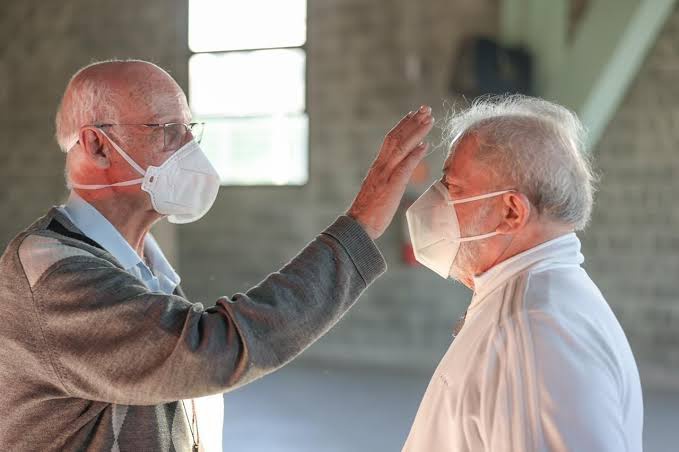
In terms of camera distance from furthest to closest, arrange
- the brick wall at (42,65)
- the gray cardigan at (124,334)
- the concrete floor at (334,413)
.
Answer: the brick wall at (42,65), the concrete floor at (334,413), the gray cardigan at (124,334)

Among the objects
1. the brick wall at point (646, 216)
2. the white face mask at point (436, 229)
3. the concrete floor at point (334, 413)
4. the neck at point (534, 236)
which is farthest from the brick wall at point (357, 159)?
the neck at point (534, 236)

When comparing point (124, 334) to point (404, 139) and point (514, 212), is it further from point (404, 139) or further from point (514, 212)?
point (514, 212)

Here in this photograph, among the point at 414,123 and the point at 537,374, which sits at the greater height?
the point at 414,123

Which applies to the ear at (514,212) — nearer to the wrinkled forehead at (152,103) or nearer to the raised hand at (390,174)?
the raised hand at (390,174)

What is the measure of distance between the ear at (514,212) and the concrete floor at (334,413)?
3.44 m

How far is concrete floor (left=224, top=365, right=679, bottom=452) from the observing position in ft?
16.1

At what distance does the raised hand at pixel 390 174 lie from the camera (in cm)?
140

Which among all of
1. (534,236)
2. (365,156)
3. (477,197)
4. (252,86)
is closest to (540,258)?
(534,236)

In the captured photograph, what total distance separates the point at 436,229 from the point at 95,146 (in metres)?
0.68

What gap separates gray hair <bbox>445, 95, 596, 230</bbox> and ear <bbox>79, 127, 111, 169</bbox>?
691mm

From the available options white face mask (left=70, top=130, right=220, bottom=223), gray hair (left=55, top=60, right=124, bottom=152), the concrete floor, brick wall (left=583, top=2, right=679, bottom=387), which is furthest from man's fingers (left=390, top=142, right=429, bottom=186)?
brick wall (left=583, top=2, right=679, bottom=387)

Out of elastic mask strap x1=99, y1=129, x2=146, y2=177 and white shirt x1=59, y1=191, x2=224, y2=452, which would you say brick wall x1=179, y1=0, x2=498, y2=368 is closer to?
white shirt x1=59, y1=191, x2=224, y2=452

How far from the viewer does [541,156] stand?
151 centimetres

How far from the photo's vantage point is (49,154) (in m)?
8.37
